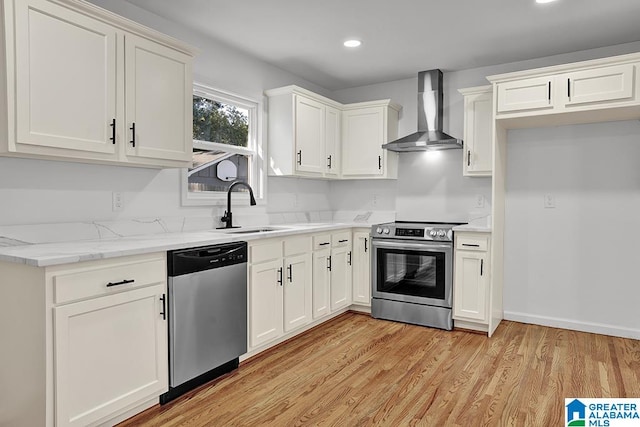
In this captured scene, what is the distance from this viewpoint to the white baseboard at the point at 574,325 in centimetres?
357

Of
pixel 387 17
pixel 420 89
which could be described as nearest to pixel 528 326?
pixel 420 89

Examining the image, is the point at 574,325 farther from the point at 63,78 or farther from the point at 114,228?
the point at 63,78

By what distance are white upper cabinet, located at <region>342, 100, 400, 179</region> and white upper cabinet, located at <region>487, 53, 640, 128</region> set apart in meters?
1.22

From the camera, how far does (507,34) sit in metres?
3.37

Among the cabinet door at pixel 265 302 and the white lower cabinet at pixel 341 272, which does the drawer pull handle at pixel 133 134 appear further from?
the white lower cabinet at pixel 341 272

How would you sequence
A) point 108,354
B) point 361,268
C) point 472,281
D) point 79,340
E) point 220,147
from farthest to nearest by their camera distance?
point 361,268 → point 472,281 → point 220,147 → point 108,354 → point 79,340

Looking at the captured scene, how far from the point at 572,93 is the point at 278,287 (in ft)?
8.89

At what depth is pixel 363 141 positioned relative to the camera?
180 inches

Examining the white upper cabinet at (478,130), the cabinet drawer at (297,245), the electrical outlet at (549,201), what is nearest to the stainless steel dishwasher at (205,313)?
the cabinet drawer at (297,245)

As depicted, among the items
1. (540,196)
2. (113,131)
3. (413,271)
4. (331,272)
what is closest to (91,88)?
(113,131)

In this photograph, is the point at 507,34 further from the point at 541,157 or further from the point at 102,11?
the point at 102,11

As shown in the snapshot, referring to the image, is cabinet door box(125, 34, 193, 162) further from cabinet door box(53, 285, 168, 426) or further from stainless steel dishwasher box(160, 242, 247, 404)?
cabinet door box(53, 285, 168, 426)

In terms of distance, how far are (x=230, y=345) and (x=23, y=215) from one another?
1426 mm

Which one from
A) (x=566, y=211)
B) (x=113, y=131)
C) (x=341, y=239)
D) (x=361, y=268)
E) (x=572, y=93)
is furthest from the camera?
(x=361, y=268)
